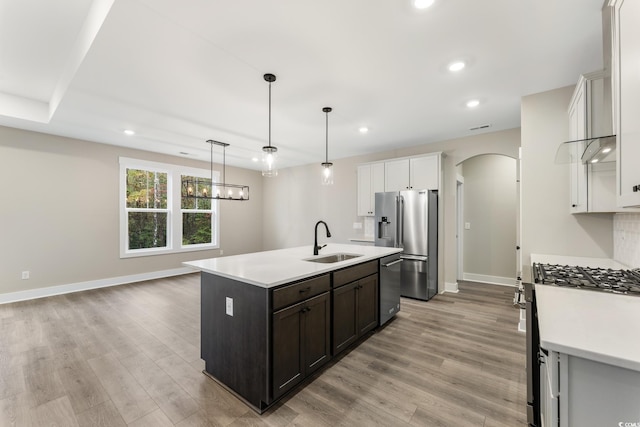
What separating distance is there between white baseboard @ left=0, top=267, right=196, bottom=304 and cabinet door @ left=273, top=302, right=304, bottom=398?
16.0ft

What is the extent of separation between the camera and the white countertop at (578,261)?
93.8 inches

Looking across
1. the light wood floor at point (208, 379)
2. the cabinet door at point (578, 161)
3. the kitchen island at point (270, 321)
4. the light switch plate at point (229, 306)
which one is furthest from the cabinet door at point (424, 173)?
the light switch plate at point (229, 306)

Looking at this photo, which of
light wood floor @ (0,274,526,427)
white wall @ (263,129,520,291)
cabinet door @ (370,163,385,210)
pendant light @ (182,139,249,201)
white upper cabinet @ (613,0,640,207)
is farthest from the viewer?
pendant light @ (182,139,249,201)

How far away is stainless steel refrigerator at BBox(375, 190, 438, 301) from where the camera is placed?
4.31m

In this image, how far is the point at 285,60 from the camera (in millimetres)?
2320

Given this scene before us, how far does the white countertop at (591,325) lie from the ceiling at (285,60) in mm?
1820

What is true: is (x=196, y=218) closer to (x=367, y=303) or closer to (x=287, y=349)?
(x=367, y=303)

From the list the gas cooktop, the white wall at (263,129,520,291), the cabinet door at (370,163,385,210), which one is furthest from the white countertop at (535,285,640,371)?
the cabinet door at (370,163,385,210)

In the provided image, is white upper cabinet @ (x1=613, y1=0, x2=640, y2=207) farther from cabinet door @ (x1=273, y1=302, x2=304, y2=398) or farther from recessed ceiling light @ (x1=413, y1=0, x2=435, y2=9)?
cabinet door @ (x1=273, y1=302, x2=304, y2=398)

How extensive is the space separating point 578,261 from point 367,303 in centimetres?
209

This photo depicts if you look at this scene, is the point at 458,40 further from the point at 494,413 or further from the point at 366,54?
the point at 494,413

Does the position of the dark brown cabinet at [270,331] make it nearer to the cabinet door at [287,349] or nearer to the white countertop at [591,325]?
the cabinet door at [287,349]

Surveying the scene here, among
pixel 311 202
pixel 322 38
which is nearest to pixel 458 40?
pixel 322 38

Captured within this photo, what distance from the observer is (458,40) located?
206cm
